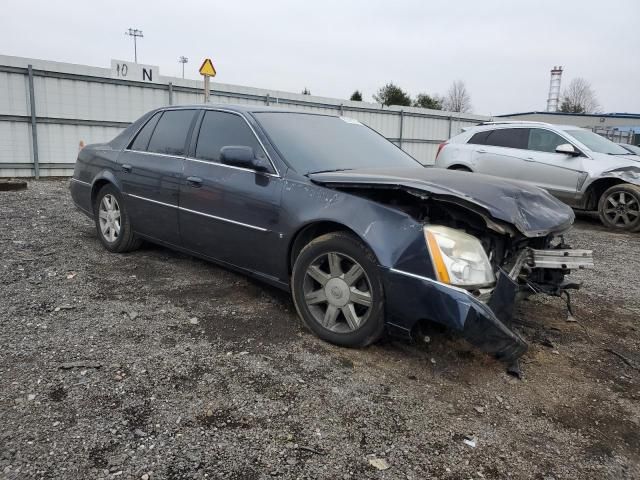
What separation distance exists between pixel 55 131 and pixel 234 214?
9600mm

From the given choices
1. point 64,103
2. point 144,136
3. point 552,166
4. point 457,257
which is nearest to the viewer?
point 457,257

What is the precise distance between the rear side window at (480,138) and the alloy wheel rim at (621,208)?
92.4 inches

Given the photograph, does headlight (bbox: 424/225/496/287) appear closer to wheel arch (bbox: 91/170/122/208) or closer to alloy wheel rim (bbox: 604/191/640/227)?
wheel arch (bbox: 91/170/122/208)

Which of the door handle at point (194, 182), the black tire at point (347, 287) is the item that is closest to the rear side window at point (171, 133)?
the door handle at point (194, 182)

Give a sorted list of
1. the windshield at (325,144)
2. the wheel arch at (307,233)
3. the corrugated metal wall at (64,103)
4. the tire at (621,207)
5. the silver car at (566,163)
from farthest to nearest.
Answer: the corrugated metal wall at (64,103), the silver car at (566,163), the tire at (621,207), the windshield at (325,144), the wheel arch at (307,233)

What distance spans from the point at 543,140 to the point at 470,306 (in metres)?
7.00

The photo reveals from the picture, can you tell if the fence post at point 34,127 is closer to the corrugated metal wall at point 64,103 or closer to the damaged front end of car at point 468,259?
the corrugated metal wall at point 64,103

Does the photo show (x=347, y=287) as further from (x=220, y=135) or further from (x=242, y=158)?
(x=220, y=135)

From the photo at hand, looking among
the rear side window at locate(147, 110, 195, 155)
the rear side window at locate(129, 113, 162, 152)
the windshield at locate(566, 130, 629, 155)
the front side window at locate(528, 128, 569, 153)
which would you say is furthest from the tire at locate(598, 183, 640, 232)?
the rear side window at locate(129, 113, 162, 152)

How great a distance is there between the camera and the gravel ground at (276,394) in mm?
2158

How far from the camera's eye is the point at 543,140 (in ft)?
28.1

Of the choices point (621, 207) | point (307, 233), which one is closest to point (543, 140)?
point (621, 207)

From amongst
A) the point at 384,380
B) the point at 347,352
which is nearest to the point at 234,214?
the point at 347,352

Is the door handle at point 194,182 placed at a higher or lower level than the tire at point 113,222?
higher
